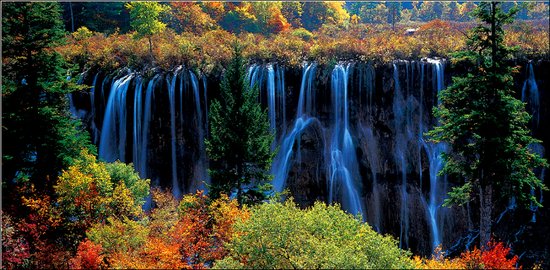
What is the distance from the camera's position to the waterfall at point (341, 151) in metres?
35.1

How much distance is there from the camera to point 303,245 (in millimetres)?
15656

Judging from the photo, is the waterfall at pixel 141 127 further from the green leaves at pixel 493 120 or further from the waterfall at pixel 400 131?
the green leaves at pixel 493 120

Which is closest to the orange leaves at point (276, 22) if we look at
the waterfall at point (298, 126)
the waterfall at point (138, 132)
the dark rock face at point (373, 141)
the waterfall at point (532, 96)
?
the dark rock face at point (373, 141)

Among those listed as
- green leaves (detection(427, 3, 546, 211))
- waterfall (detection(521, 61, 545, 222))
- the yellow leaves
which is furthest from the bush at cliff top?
waterfall (detection(521, 61, 545, 222))

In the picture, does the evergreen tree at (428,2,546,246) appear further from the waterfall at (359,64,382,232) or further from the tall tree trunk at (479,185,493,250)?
the waterfall at (359,64,382,232)

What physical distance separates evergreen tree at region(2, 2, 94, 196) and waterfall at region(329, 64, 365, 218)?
19044mm

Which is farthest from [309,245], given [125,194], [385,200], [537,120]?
[537,120]

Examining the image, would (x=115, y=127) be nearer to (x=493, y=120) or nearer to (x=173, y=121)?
(x=173, y=121)

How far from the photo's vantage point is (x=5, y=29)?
72.1 feet

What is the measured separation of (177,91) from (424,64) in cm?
1918

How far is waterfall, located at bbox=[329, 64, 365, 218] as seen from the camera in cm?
3509

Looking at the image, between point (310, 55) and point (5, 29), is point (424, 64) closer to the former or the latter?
point (310, 55)

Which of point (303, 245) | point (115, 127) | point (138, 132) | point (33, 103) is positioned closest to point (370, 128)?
point (138, 132)

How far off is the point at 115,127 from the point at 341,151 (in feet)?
57.9
